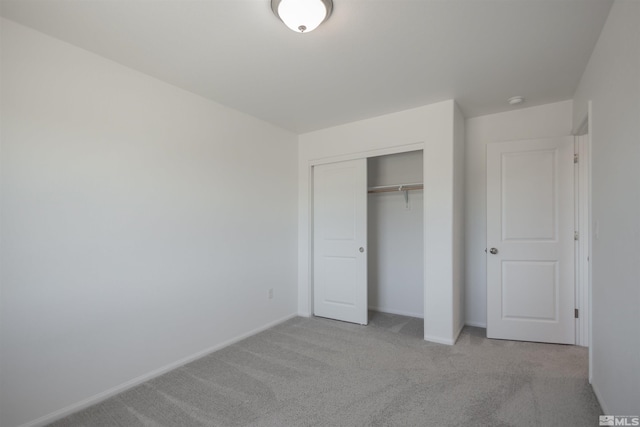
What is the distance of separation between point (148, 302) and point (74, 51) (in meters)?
1.86

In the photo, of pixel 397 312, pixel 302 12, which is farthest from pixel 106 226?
pixel 397 312

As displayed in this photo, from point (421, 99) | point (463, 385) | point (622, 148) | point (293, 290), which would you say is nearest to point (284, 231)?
point (293, 290)

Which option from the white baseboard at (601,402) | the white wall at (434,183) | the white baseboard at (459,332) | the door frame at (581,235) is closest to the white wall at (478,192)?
the white baseboard at (459,332)

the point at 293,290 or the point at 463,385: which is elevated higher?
the point at 293,290

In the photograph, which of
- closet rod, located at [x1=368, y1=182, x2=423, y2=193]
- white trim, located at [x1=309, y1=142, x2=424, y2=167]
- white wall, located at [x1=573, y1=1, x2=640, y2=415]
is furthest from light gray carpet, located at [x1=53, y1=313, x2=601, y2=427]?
white trim, located at [x1=309, y1=142, x2=424, y2=167]

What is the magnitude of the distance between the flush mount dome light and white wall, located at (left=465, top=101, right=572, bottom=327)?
2.51 m

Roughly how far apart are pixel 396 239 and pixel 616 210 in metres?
2.57

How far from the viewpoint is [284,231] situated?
3910 millimetres

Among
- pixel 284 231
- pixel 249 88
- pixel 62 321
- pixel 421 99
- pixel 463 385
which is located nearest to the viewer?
pixel 62 321

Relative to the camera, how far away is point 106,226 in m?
2.24

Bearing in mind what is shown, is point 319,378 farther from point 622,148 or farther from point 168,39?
point 168,39

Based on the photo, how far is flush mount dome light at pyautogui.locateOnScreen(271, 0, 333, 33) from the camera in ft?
5.46

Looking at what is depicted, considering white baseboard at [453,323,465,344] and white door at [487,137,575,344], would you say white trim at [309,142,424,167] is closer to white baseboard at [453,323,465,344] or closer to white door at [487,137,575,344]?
white door at [487,137,575,344]

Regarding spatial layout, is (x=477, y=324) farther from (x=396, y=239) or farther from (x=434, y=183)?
(x=434, y=183)
